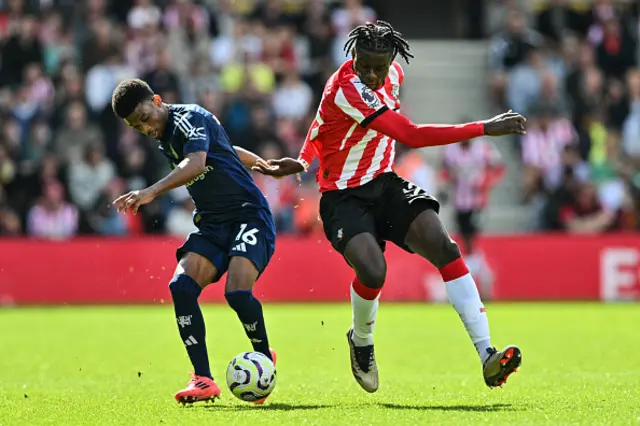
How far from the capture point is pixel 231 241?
895cm

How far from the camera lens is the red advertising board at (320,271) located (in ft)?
64.0

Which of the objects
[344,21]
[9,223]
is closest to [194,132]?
[9,223]

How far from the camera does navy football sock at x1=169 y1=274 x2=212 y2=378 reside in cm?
866

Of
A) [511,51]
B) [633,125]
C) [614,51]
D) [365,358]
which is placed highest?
[365,358]

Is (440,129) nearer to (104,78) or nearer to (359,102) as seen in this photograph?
(359,102)

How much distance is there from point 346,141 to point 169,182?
5.03 feet

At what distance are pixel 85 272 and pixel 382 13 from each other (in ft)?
29.4

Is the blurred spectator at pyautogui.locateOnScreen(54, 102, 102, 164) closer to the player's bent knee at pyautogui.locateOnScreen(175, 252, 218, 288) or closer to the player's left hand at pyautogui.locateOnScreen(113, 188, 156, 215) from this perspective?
the player's bent knee at pyautogui.locateOnScreen(175, 252, 218, 288)

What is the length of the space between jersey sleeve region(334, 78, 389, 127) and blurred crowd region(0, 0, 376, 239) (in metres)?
11.1

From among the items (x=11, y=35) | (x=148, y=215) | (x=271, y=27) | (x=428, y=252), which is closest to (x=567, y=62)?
(x=271, y=27)

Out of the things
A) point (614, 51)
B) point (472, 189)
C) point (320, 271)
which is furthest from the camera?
point (614, 51)

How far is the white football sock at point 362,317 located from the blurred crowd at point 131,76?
10.5 m

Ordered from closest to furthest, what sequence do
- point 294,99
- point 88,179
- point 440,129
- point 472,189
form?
1. point 440,129
2. point 472,189
3. point 88,179
4. point 294,99

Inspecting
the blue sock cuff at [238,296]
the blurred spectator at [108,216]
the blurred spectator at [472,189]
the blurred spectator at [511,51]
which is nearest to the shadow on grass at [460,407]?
the blue sock cuff at [238,296]
